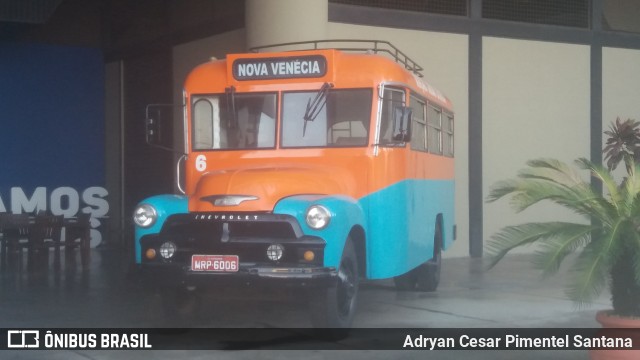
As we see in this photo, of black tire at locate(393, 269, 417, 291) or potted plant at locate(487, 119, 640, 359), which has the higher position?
potted plant at locate(487, 119, 640, 359)

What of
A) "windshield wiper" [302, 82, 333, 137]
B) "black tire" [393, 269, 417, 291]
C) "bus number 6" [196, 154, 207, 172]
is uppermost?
"windshield wiper" [302, 82, 333, 137]

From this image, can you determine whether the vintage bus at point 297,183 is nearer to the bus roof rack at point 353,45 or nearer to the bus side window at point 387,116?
the bus side window at point 387,116

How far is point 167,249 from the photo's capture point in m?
9.52

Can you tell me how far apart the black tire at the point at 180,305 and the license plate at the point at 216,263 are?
1038mm

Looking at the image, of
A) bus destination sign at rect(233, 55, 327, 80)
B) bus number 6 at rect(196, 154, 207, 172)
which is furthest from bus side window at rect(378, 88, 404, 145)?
bus number 6 at rect(196, 154, 207, 172)

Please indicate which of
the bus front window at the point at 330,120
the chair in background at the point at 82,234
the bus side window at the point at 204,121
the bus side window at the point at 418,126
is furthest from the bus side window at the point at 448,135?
the chair in background at the point at 82,234

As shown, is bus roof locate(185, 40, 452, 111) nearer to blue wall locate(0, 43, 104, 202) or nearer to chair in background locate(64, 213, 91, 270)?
chair in background locate(64, 213, 91, 270)

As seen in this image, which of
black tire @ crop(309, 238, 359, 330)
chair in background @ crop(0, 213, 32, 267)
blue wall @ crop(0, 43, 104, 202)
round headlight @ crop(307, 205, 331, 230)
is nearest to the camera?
round headlight @ crop(307, 205, 331, 230)

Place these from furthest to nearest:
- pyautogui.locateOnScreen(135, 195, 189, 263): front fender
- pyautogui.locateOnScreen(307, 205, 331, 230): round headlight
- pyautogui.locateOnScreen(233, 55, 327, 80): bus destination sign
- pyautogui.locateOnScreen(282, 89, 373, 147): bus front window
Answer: pyautogui.locateOnScreen(233, 55, 327, 80): bus destination sign < pyautogui.locateOnScreen(282, 89, 373, 147): bus front window < pyautogui.locateOnScreen(135, 195, 189, 263): front fender < pyautogui.locateOnScreen(307, 205, 331, 230): round headlight

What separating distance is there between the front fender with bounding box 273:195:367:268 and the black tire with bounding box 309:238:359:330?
25cm

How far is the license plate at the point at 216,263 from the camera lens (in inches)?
364

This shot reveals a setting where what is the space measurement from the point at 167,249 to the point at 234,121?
6.49 feet

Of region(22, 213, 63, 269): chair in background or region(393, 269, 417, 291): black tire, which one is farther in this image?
region(22, 213, 63, 269): chair in background

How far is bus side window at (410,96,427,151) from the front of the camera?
1153cm
